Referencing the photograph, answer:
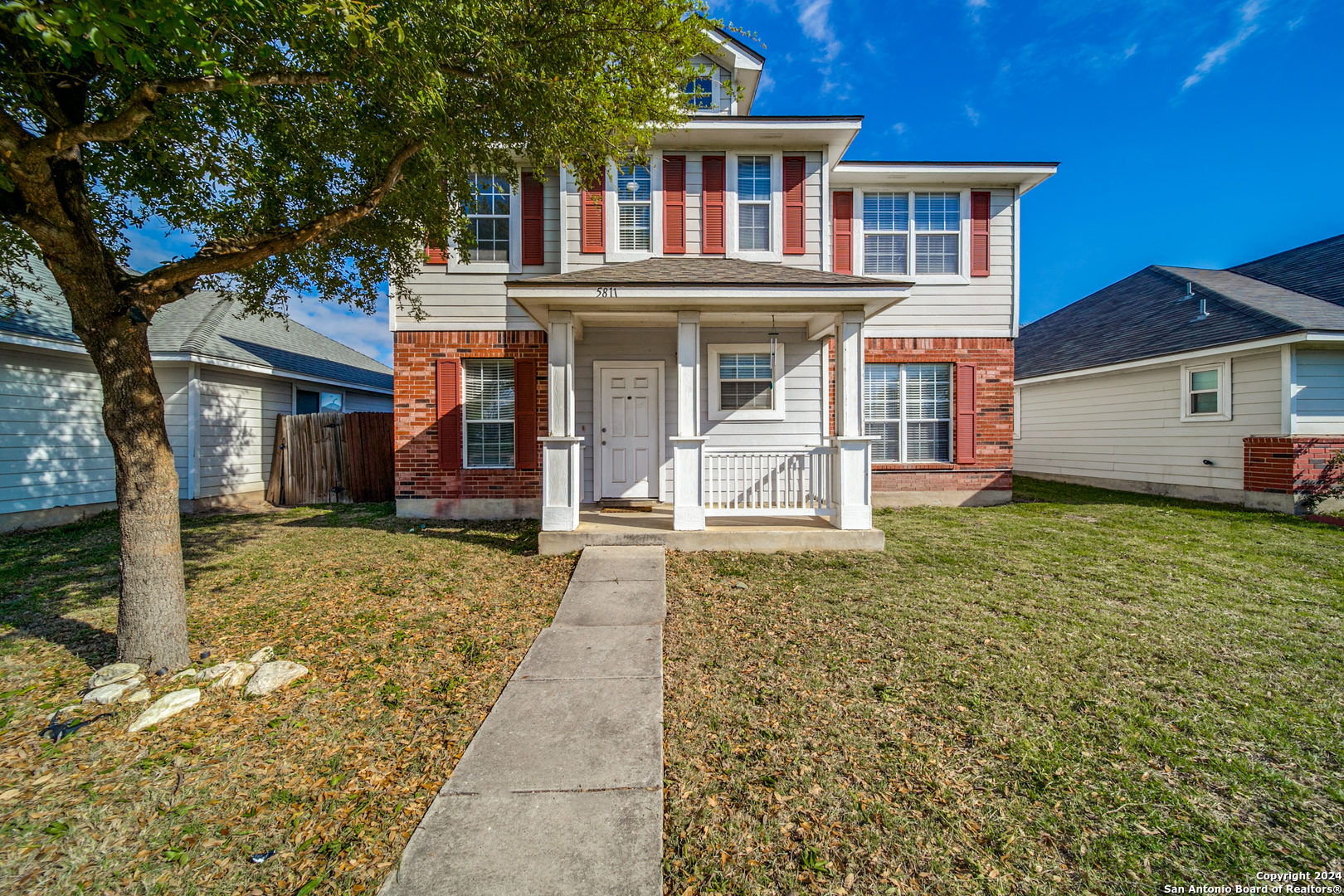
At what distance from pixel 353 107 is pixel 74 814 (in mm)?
4990

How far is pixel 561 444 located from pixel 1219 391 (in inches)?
475

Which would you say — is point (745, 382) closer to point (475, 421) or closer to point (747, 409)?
point (747, 409)

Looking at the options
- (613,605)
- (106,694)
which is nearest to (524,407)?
(613,605)

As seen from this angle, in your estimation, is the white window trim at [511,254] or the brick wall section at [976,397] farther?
the brick wall section at [976,397]

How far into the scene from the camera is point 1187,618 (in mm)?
4188

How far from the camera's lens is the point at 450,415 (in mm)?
8469

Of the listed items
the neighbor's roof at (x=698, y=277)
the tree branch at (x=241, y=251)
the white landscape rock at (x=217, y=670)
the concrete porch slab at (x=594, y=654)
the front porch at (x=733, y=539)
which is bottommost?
the concrete porch slab at (x=594, y=654)

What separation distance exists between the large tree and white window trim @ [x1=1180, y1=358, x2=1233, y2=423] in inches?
438

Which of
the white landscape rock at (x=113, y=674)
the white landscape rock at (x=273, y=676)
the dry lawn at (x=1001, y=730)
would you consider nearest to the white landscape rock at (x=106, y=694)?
the white landscape rock at (x=113, y=674)

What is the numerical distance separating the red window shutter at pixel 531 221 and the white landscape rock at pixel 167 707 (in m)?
6.99

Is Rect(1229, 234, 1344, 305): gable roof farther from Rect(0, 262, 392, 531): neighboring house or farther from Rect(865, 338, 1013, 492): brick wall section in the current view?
Rect(0, 262, 392, 531): neighboring house

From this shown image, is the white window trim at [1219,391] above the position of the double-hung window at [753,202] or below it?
below

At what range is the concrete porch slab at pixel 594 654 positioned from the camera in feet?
11.1

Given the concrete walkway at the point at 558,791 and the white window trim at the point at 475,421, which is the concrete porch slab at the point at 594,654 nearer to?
the concrete walkway at the point at 558,791
